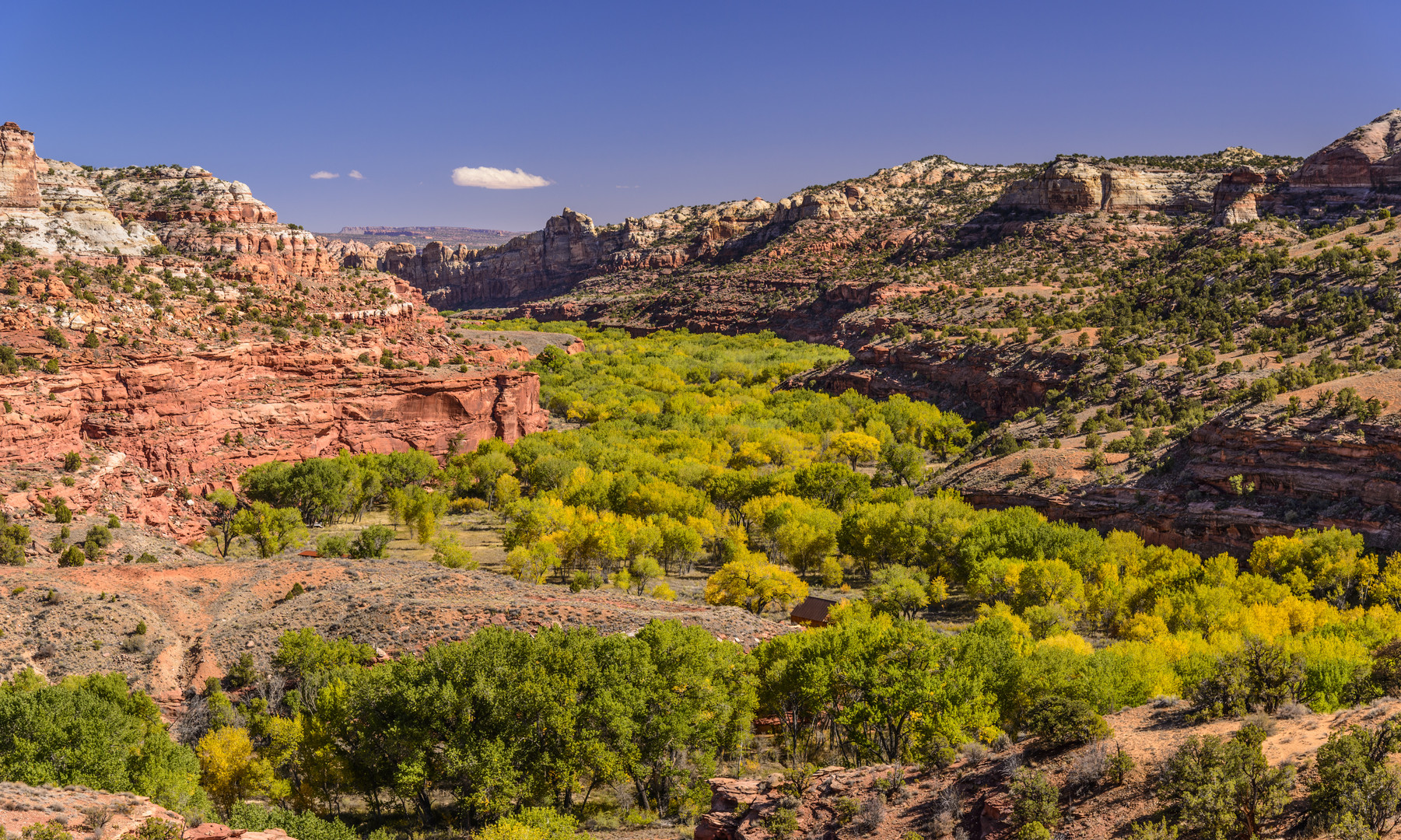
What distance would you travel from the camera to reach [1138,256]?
10512cm

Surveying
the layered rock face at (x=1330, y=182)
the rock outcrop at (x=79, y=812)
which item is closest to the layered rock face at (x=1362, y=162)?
the layered rock face at (x=1330, y=182)

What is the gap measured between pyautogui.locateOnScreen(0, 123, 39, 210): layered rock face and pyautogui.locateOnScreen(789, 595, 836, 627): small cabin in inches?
2286

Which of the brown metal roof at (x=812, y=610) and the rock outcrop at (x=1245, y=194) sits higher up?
the rock outcrop at (x=1245, y=194)

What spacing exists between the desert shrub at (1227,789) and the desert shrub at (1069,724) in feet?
8.18

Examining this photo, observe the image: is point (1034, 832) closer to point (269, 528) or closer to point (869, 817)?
point (869, 817)

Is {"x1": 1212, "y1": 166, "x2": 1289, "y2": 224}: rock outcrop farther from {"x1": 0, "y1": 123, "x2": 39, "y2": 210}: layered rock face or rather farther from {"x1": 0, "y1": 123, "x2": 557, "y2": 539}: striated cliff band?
{"x1": 0, "y1": 123, "x2": 39, "y2": 210}: layered rock face

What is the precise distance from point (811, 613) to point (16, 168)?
2328 inches

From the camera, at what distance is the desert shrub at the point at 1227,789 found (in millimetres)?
14750

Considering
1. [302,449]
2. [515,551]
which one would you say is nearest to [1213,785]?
[515,551]

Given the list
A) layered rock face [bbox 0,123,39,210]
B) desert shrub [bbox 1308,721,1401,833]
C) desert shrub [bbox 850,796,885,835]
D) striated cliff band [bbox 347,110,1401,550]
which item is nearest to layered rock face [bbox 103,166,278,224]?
layered rock face [bbox 0,123,39,210]

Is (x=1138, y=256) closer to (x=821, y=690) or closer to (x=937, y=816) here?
(x=821, y=690)

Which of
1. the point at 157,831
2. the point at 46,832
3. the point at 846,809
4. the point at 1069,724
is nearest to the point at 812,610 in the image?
the point at 846,809

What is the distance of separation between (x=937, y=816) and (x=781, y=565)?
121 feet

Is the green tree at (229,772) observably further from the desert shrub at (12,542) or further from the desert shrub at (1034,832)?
the desert shrub at (1034,832)
